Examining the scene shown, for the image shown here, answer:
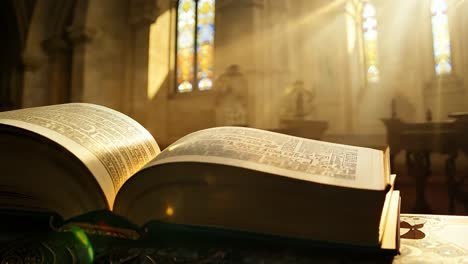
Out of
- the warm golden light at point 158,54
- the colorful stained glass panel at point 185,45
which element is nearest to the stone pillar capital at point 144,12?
the warm golden light at point 158,54

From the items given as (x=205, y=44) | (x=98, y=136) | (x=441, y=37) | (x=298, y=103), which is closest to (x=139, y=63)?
(x=205, y=44)

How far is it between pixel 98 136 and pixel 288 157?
1.24ft

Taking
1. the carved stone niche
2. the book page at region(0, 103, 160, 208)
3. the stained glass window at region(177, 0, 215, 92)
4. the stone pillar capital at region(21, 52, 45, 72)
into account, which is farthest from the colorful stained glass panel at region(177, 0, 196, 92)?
the book page at region(0, 103, 160, 208)

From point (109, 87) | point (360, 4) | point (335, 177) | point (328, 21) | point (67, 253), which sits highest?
point (360, 4)

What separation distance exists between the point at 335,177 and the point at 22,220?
0.53 m

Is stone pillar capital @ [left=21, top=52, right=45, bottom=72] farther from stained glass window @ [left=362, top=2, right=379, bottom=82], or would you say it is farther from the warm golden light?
stained glass window @ [left=362, top=2, right=379, bottom=82]

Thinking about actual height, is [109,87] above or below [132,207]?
above

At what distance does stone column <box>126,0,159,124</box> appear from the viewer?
603 cm

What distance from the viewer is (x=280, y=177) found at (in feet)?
1.50

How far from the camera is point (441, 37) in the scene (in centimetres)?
516

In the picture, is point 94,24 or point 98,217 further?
point 94,24

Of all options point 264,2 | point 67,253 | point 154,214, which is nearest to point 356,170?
point 154,214

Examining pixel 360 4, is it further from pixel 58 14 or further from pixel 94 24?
pixel 58 14

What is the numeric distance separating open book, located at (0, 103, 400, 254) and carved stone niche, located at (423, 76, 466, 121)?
510 centimetres
